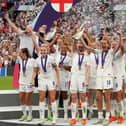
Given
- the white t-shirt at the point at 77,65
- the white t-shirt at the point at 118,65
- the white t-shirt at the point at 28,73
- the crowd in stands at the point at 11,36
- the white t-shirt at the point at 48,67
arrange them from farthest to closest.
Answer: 1. the crowd in stands at the point at 11,36
2. the white t-shirt at the point at 28,73
3. the white t-shirt at the point at 118,65
4. the white t-shirt at the point at 48,67
5. the white t-shirt at the point at 77,65

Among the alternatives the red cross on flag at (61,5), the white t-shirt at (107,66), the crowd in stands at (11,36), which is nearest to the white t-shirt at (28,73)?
the white t-shirt at (107,66)

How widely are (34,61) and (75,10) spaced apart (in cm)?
1895

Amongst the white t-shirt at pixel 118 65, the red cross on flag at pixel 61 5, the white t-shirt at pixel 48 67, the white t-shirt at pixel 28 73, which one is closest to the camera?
the white t-shirt at pixel 48 67

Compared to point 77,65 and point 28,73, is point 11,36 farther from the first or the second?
point 77,65

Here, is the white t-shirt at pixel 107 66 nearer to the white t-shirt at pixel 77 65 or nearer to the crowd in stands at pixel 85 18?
the white t-shirt at pixel 77 65

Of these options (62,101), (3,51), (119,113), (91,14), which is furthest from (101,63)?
(91,14)

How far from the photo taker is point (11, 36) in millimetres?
31094

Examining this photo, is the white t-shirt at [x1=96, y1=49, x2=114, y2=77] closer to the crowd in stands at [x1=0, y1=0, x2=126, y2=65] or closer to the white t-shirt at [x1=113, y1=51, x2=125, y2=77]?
the white t-shirt at [x1=113, y1=51, x2=125, y2=77]

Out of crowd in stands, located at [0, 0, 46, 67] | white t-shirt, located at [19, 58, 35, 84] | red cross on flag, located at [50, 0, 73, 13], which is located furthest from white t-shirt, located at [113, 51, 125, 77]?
red cross on flag, located at [50, 0, 73, 13]

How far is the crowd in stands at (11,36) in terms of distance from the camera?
24.6 metres

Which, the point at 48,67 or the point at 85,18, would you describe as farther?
the point at 85,18

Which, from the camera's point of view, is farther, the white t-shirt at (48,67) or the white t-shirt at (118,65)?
the white t-shirt at (118,65)

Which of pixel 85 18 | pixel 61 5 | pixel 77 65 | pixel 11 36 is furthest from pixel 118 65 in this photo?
pixel 85 18

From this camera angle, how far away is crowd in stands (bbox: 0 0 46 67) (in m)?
24.6
